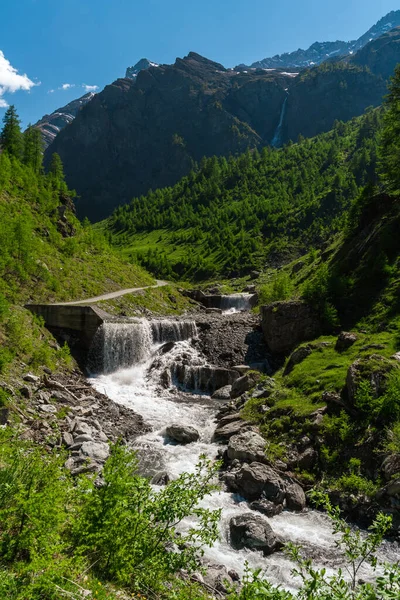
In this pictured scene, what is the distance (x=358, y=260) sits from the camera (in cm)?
3709

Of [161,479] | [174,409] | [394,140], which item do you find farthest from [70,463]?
[394,140]

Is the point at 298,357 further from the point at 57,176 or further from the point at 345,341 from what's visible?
the point at 57,176

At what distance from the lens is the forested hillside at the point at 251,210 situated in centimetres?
11606

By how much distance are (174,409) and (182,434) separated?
6.96 metres

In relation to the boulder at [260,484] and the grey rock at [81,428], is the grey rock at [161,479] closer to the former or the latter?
the boulder at [260,484]

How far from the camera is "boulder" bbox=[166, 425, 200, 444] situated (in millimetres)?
22250

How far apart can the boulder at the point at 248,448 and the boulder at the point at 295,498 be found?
1931mm

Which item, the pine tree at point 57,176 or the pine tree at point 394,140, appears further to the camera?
the pine tree at point 57,176

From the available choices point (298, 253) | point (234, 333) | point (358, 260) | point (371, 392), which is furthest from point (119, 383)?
point (298, 253)

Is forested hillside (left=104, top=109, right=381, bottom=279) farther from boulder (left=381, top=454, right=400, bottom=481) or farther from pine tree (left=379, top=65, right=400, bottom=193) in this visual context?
boulder (left=381, top=454, right=400, bottom=481)

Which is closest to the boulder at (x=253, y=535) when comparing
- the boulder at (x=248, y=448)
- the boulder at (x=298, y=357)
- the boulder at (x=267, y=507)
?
the boulder at (x=267, y=507)

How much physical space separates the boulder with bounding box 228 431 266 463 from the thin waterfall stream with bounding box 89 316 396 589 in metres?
1.81

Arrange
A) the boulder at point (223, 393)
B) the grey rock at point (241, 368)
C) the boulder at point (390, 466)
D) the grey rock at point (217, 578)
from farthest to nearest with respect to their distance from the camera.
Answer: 1. the grey rock at point (241, 368)
2. the boulder at point (223, 393)
3. the boulder at point (390, 466)
4. the grey rock at point (217, 578)

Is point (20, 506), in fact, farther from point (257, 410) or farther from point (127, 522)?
point (257, 410)
